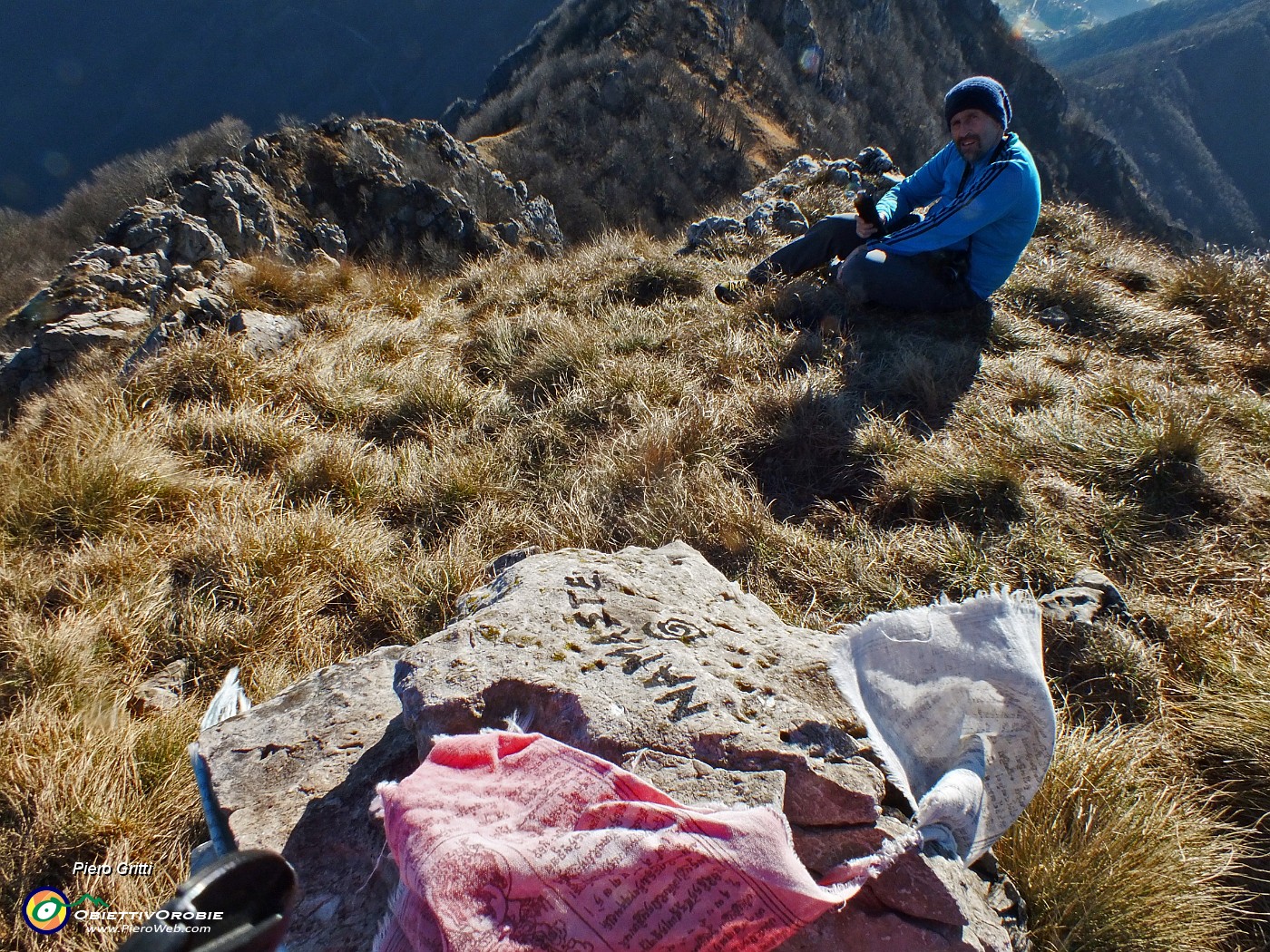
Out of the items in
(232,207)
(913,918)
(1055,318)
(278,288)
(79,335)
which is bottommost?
(1055,318)

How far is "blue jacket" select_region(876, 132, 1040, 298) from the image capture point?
3598 mm

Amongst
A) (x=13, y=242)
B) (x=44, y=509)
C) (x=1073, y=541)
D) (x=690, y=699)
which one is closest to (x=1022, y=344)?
(x=1073, y=541)

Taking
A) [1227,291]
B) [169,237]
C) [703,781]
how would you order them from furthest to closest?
[169,237], [1227,291], [703,781]

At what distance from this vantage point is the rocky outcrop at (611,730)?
1.13 m

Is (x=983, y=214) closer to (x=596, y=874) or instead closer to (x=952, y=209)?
(x=952, y=209)

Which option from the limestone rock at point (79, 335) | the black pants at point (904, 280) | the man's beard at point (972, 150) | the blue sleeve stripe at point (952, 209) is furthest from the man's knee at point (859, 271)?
the limestone rock at point (79, 335)

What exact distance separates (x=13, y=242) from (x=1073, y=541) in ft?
109

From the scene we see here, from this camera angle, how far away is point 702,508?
276cm

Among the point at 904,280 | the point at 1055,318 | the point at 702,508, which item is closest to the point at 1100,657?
the point at 702,508

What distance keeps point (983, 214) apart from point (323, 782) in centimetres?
414

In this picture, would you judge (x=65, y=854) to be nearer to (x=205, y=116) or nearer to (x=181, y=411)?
(x=181, y=411)

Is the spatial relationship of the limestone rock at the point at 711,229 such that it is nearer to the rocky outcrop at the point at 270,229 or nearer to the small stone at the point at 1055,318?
the rocky outcrop at the point at 270,229

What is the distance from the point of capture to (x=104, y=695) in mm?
2043

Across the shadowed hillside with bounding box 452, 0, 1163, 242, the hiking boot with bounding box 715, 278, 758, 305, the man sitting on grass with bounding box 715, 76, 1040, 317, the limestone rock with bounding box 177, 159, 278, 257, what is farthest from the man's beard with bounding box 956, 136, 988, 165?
the shadowed hillside with bounding box 452, 0, 1163, 242
